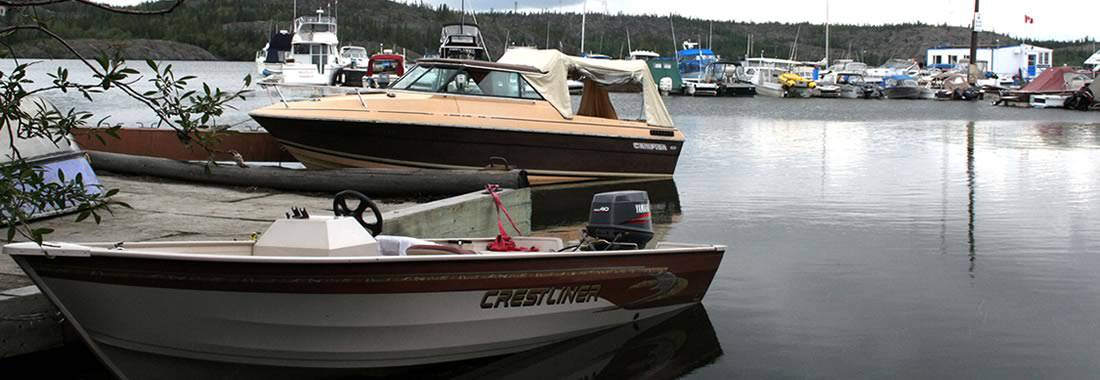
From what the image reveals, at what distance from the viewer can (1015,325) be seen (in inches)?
438

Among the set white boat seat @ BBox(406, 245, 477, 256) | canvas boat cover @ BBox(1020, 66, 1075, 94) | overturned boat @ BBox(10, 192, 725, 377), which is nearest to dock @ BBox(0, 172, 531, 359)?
overturned boat @ BBox(10, 192, 725, 377)

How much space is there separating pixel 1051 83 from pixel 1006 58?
177 ft

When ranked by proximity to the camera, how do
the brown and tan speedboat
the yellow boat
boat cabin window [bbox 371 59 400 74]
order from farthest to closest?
the yellow boat < boat cabin window [bbox 371 59 400 74] < the brown and tan speedboat

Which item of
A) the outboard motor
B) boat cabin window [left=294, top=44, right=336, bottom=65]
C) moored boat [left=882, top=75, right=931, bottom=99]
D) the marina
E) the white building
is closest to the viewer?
the marina

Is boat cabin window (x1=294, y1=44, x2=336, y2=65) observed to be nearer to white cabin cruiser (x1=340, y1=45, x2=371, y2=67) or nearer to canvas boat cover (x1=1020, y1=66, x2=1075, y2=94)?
white cabin cruiser (x1=340, y1=45, x2=371, y2=67)

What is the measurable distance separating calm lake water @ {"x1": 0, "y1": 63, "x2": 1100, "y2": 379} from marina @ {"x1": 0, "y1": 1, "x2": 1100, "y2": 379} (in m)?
0.05

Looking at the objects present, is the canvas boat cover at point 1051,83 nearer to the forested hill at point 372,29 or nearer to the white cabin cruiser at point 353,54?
the white cabin cruiser at point 353,54

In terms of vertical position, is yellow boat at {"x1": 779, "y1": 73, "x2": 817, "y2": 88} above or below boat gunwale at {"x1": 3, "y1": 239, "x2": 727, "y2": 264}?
above

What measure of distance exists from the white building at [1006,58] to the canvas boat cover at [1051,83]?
46517 mm

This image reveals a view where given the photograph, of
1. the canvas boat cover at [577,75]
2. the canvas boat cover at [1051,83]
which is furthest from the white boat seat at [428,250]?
the canvas boat cover at [1051,83]

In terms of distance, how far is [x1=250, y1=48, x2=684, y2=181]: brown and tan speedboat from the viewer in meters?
19.0

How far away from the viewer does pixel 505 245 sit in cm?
978

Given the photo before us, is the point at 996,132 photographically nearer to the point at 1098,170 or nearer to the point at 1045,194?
the point at 1098,170

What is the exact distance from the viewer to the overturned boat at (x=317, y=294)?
7570 millimetres
